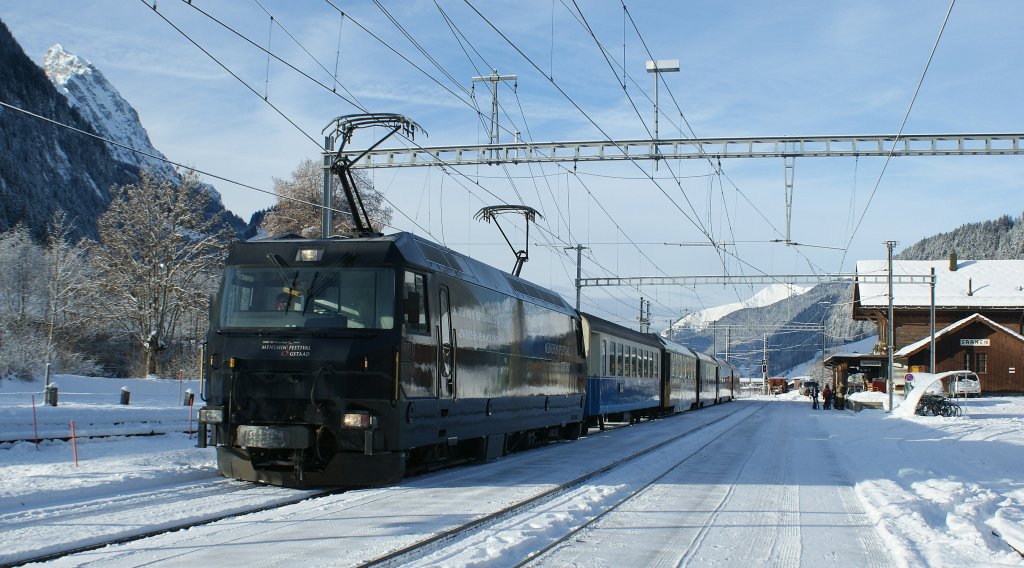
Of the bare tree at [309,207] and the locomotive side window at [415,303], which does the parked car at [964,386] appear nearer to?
the bare tree at [309,207]

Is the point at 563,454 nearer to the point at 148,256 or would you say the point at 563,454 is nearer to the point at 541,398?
the point at 541,398

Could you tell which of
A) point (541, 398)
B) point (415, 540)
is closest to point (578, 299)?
point (541, 398)

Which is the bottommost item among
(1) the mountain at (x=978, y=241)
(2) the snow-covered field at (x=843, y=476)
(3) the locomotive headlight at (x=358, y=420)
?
(2) the snow-covered field at (x=843, y=476)

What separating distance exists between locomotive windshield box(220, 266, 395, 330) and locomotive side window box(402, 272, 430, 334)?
196 mm

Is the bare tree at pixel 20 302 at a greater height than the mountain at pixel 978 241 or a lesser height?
lesser

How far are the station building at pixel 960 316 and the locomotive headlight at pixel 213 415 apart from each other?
52.9m

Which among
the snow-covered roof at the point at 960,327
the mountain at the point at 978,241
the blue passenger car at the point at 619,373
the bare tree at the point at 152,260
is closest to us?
the blue passenger car at the point at 619,373

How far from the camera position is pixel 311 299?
11.5m

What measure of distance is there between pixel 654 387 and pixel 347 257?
82.6 feet

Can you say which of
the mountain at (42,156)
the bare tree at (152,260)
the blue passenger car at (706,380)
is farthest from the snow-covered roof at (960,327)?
the mountain at (42,156)

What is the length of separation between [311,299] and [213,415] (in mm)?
1797

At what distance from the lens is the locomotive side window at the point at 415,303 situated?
1147cm

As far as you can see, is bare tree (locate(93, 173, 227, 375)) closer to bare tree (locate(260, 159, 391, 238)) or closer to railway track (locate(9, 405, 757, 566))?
bare tree (locate(260, 159, 391, 238))

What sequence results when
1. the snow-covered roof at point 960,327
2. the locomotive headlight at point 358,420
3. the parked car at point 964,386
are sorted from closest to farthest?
the locomotive headlight at point 358,420 < the parked car at point 964,386 < the snow-covered roof at point 960,327
